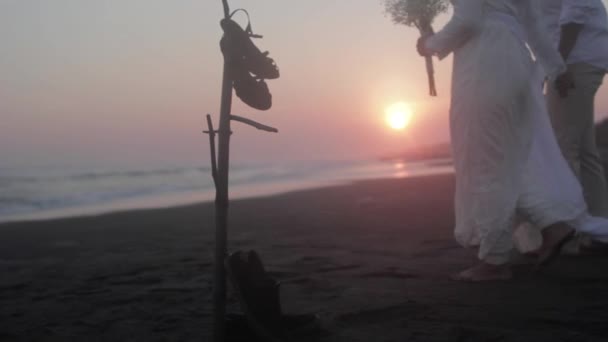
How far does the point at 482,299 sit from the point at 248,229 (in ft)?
13.8

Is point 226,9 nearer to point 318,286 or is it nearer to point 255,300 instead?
point 255,300

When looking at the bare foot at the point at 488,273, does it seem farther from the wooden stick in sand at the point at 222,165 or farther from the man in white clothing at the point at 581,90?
the wooden stick in sand at the point at 222,165

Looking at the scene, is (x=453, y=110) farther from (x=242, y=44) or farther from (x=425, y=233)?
(x=425, y=233)

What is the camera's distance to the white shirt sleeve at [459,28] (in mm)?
3543

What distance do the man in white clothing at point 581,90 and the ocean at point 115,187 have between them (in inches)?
322

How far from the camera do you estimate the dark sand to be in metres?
2.77

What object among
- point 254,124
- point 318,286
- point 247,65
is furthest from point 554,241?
point 247,65

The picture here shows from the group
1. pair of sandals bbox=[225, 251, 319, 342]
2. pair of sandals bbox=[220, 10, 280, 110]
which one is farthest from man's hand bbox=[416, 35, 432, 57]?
pair of sandals bbox=[225, 251, 319, 342]

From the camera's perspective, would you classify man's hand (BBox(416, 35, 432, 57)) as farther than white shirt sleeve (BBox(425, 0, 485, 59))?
Yes

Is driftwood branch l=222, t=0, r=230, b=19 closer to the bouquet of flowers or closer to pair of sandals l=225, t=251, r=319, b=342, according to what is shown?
pair of sandals l=225, t=251, r=319, b=342

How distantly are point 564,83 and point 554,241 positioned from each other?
1.44 m

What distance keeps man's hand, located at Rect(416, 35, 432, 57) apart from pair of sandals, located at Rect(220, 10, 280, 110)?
1.89m

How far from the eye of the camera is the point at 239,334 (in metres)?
2.47

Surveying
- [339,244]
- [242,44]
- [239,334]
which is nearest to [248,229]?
[339,244]
